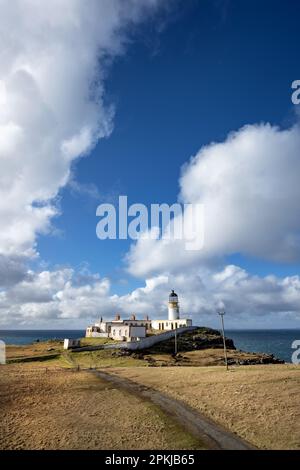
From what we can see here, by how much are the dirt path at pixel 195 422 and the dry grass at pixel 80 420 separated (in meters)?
0.77

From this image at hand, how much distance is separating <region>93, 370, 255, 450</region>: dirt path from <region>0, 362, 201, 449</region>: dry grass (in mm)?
765

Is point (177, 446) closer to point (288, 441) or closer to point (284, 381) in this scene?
point (288, 441)

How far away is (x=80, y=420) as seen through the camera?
24016 mm

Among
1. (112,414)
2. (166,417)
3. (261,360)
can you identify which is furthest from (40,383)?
(261,360)

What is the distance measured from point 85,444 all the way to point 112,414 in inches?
213

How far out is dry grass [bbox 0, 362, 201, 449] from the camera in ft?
65.9

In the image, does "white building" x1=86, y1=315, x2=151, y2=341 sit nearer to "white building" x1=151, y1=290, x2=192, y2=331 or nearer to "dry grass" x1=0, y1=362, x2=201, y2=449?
"white building" x1=151, y1=290, x2=192, y2=331

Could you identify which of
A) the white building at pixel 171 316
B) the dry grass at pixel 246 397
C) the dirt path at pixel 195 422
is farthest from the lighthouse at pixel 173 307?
the dirt path at pixel 195 422

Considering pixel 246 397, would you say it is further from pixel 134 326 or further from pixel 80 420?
pixel 134 326

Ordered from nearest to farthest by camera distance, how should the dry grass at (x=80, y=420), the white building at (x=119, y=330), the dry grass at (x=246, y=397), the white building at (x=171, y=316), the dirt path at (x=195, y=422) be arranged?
the dirt path at (x=195, y=422) < the dry grass at (x=80, y=420) < the dry grass at (x=246, y=397) < the white building at (x=119, y=330) < the white building at (x=171, y=316)

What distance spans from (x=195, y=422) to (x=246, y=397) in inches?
261

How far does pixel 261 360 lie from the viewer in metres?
63.0

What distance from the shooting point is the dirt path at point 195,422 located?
19000 mm

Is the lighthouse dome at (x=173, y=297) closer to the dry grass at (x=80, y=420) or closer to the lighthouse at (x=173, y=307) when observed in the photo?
the lighthouse at (x=173, y=307)
